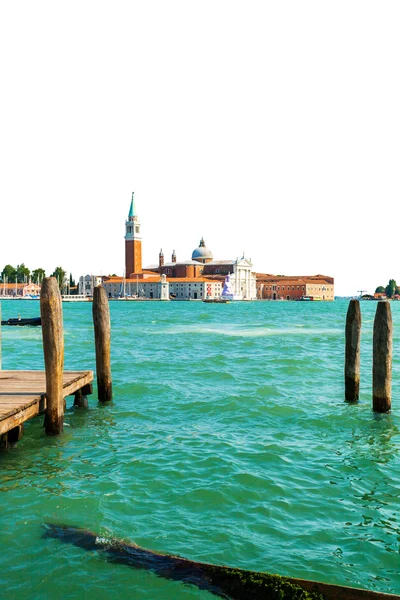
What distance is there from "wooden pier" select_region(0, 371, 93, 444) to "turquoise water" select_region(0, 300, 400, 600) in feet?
1.14

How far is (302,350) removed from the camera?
18797 mm

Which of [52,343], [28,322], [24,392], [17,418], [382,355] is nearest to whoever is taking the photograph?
[17,418]

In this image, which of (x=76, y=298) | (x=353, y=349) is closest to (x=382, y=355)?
(x=353, y=349)

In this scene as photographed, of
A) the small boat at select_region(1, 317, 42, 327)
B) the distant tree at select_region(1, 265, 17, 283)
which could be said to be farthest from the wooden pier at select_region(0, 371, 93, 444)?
the distant tree at select_region(1, 265, 17, 283)

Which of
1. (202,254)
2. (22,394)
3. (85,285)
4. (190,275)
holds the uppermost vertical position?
(202,254)

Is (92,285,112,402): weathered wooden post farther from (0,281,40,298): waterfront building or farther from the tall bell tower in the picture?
(0,281,40,298): waterfront building

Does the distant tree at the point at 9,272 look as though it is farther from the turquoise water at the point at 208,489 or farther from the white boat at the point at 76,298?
the turquoise water at the point at 208,489

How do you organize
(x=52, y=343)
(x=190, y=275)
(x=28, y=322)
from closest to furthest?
(x=52, y=343) < (x=28, y=322) < (x=190, y=275)

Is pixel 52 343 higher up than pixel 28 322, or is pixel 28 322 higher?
pixel 52 343

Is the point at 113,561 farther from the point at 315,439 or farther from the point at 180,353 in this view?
the point at 180,353

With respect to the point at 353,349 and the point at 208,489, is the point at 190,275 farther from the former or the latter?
the point at 208,489

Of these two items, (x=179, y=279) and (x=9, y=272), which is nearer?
(x=179, y=279)

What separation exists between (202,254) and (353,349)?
390 feet

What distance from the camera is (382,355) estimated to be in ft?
26.6
